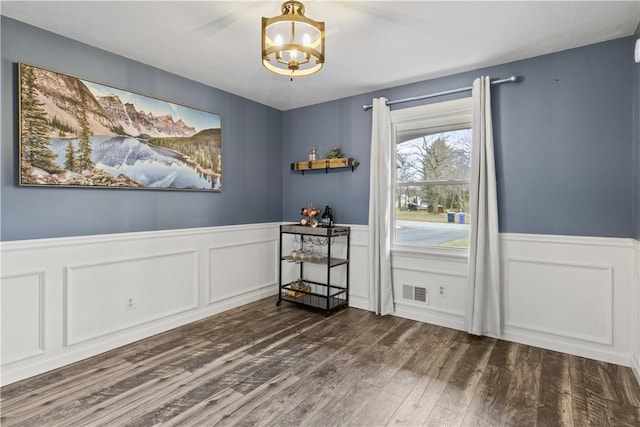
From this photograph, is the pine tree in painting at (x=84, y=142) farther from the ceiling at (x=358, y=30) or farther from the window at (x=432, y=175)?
the window at (x=432, y=175)

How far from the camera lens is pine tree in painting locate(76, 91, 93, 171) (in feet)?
8.86

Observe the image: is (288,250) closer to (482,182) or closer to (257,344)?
(257,344)

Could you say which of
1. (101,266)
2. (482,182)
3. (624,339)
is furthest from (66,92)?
(624,339)

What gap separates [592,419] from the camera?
6.51ft

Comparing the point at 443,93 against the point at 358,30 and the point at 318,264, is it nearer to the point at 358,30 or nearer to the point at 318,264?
the point at 358,30

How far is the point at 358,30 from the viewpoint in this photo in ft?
8.38

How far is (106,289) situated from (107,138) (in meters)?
1.28

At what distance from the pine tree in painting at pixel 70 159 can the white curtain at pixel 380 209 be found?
9.05 ft

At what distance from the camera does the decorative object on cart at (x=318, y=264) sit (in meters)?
3.87

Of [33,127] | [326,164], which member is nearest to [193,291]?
[33,127]

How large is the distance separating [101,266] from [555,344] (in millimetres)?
3899

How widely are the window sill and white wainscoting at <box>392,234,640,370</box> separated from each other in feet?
0.07

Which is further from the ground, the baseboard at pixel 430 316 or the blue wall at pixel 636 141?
the blue wall at pixel 636 141

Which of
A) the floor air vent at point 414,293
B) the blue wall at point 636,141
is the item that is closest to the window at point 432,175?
the floor air vent at point 414,293
